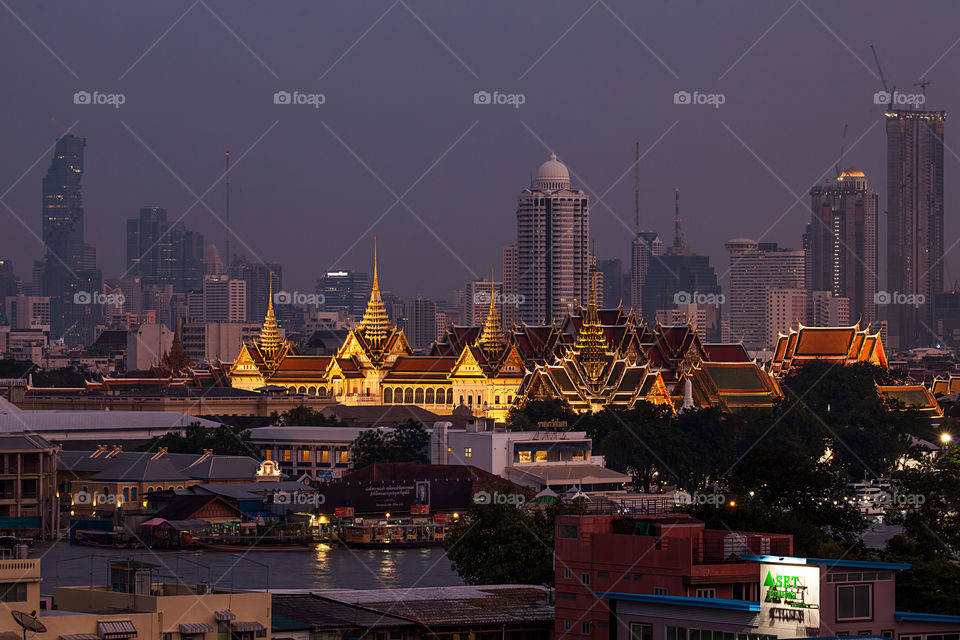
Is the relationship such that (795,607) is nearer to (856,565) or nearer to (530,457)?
(856,565)

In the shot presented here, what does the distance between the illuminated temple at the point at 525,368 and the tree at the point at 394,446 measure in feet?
58.1

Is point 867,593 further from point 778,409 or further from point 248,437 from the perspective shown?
point 778,409

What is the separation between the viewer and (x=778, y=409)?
88.4 m

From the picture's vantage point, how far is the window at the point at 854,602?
20391 mm

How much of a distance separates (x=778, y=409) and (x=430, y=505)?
95.1 ft

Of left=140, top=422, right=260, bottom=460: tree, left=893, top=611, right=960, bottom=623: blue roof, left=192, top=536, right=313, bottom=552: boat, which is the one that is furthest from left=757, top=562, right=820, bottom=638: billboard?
left=140, top=422, right=260, bottom=460: tree

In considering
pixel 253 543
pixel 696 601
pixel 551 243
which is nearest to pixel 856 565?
pixel 696 601

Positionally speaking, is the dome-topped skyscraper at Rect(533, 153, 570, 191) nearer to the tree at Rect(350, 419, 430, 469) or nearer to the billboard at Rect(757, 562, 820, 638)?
the tree at Rect(350, 419, 430, 469)

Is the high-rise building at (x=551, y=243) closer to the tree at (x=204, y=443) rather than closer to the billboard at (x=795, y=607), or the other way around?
the tree at (x=204, y=443)

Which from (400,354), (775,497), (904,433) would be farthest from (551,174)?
(775,497)

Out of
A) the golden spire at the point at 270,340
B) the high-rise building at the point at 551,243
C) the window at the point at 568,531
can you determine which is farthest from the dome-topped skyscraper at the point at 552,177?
the window at the point at 568,531

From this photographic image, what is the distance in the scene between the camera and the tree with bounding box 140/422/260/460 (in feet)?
243

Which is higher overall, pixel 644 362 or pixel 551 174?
pixel 551 174

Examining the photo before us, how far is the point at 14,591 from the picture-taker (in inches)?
837
